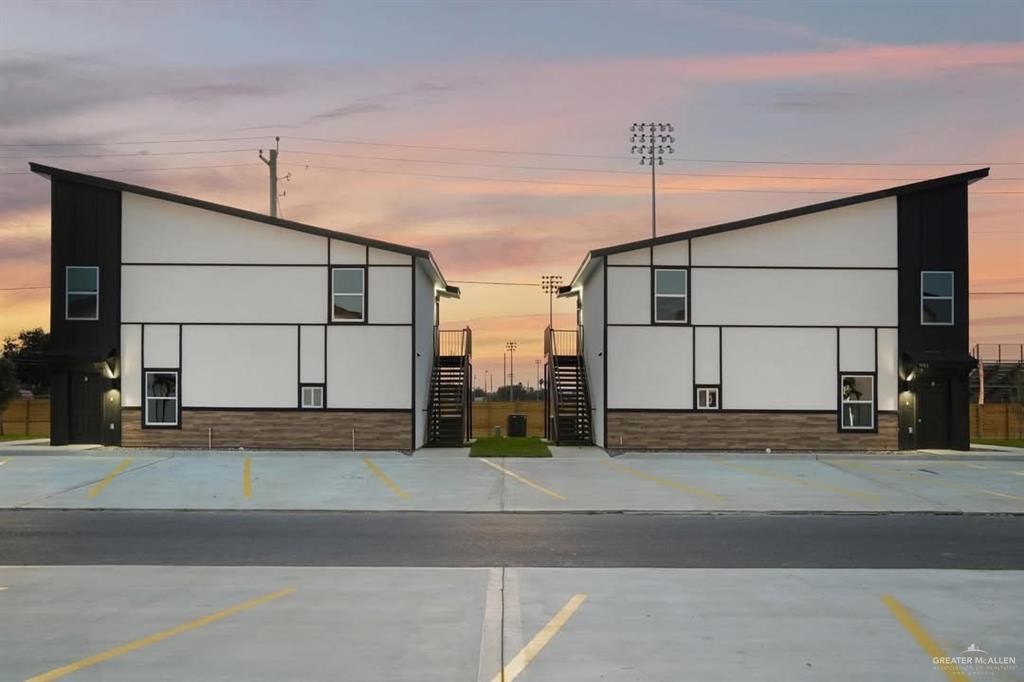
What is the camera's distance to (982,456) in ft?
96.7

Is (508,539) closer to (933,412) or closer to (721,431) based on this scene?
(721,431)

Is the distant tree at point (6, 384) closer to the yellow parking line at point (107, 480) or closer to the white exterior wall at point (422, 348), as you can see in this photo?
the yellow parking line at point (107, 480)

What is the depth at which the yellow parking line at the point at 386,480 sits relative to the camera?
19969mm

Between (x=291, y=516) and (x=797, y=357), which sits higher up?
(x=797, y=357)

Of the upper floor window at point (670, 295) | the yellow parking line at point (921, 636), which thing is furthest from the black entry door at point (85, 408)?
the yellow parking line at point (921, 636)

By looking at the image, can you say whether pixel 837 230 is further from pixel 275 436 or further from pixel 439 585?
pixel 439 585

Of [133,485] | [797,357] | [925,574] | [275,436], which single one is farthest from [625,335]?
[925,574]

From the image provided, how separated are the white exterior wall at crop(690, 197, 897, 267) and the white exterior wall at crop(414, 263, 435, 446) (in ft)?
27.6

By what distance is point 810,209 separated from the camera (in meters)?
30.1

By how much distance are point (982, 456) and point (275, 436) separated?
20422 mm

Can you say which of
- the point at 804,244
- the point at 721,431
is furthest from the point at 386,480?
the point at 804,244

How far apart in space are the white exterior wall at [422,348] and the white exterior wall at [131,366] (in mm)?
8133

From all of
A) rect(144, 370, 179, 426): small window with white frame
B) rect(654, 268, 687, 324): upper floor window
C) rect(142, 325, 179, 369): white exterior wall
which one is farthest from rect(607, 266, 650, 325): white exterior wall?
rect(144, 370, 179, 426): small window with white frame

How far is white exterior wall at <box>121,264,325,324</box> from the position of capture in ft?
97.8
